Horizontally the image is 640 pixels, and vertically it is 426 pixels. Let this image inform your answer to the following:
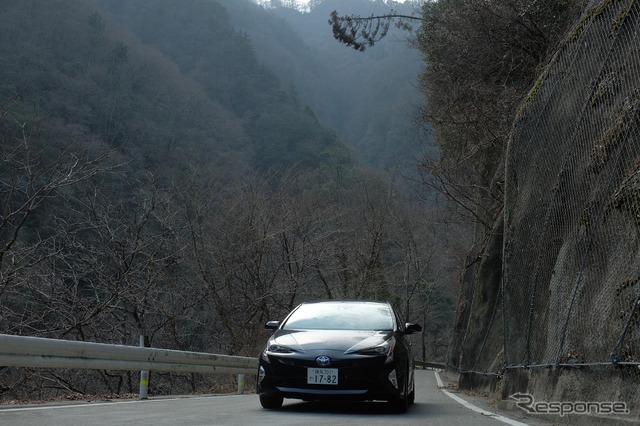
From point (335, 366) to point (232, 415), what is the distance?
1.34 m

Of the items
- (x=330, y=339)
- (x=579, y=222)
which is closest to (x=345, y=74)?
(x=579, y=222)

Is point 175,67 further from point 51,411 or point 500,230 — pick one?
point 51,411

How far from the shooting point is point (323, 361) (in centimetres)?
873

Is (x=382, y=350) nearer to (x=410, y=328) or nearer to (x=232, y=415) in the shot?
(x=410, y=328)

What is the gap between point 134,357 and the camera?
10.1 metres

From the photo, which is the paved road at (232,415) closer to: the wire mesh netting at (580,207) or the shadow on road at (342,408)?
the shadow on road at (342,408)

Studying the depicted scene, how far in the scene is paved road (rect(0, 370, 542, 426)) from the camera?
6973mm

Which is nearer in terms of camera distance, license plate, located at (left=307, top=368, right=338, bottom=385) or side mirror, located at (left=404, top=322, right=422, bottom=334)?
license plate, located at (left=307, top=368, right=338, bottom=385)

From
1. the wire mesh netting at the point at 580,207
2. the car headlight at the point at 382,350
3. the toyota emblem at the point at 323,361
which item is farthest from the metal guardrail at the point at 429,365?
the toyota emblem at the point at 323,361

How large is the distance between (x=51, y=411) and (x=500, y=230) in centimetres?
1536

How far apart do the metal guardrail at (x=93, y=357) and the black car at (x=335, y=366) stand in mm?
1875

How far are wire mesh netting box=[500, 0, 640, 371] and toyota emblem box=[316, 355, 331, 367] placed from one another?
101 inches

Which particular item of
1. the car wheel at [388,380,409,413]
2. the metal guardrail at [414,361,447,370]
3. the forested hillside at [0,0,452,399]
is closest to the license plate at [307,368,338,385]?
the car wheel at [388,380,409,413]

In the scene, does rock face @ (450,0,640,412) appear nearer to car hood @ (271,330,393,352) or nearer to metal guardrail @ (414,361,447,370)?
car hood @ (271,330,393,352)
